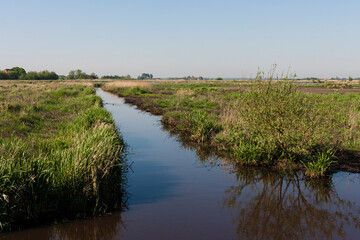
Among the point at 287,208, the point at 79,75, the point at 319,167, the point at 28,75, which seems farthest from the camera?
the point at 79,75

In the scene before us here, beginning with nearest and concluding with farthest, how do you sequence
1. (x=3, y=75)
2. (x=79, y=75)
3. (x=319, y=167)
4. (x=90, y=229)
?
(x=90, y=229) < (x=319, y=167) < (x=3, y=75) < (x=79, y=75)

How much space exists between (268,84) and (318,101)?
2.03 m

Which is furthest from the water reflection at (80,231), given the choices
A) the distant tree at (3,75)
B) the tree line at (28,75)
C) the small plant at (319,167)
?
the distant tree at (3,75)

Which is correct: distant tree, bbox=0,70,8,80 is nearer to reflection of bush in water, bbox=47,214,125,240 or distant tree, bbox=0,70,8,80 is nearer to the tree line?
the tree line

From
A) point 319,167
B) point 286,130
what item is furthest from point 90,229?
point 319,167

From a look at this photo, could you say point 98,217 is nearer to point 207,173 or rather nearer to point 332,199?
point 207,173

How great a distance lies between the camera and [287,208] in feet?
25.5

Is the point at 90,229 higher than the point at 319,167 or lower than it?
lower

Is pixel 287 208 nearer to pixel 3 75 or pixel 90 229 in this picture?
pixel 90 229

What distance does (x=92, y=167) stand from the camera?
6.93m

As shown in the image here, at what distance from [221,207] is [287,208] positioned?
1858 millimetres

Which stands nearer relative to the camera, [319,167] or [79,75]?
[319,167]

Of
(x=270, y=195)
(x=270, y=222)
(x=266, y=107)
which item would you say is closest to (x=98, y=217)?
(x=270, y=222)

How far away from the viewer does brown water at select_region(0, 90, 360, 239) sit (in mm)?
6436
